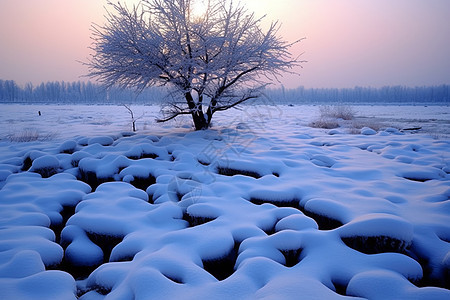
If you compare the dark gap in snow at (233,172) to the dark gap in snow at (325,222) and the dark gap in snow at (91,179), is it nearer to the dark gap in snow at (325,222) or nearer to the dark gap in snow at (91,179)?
the dark gap in snow at (325,222)

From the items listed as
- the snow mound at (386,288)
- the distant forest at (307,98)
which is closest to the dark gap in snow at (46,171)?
the snow mound at (386,288)

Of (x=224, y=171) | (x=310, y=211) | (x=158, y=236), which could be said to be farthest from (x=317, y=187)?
(x=158, y=236)

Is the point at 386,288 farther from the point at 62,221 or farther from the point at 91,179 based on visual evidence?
the point at 91,179

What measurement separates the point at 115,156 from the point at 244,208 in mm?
3335

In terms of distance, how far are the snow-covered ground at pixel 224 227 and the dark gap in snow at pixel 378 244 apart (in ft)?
0.04

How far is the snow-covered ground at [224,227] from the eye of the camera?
2.00m

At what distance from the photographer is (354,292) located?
1922 millimetres

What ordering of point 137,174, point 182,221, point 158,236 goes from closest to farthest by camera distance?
1. point 158,236
2. point 182,221
3. point 137,174

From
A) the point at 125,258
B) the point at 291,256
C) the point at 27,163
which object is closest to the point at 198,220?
the point at 125,258

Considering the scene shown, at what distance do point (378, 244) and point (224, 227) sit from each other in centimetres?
160

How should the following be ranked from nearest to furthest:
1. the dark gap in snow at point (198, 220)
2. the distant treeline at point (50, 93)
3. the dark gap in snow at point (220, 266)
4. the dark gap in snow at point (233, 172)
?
1. the dark gap in snow at point (220, 266)
2. the dark gap in snow at point (198, 220)
3. the dark gap in snow at point (233, 172)
4. the distant treeline at point (50, 93)

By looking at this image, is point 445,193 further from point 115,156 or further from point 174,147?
point 115,156

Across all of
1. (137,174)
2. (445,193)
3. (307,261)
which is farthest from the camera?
(137,174)

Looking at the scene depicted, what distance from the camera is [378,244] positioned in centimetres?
248
